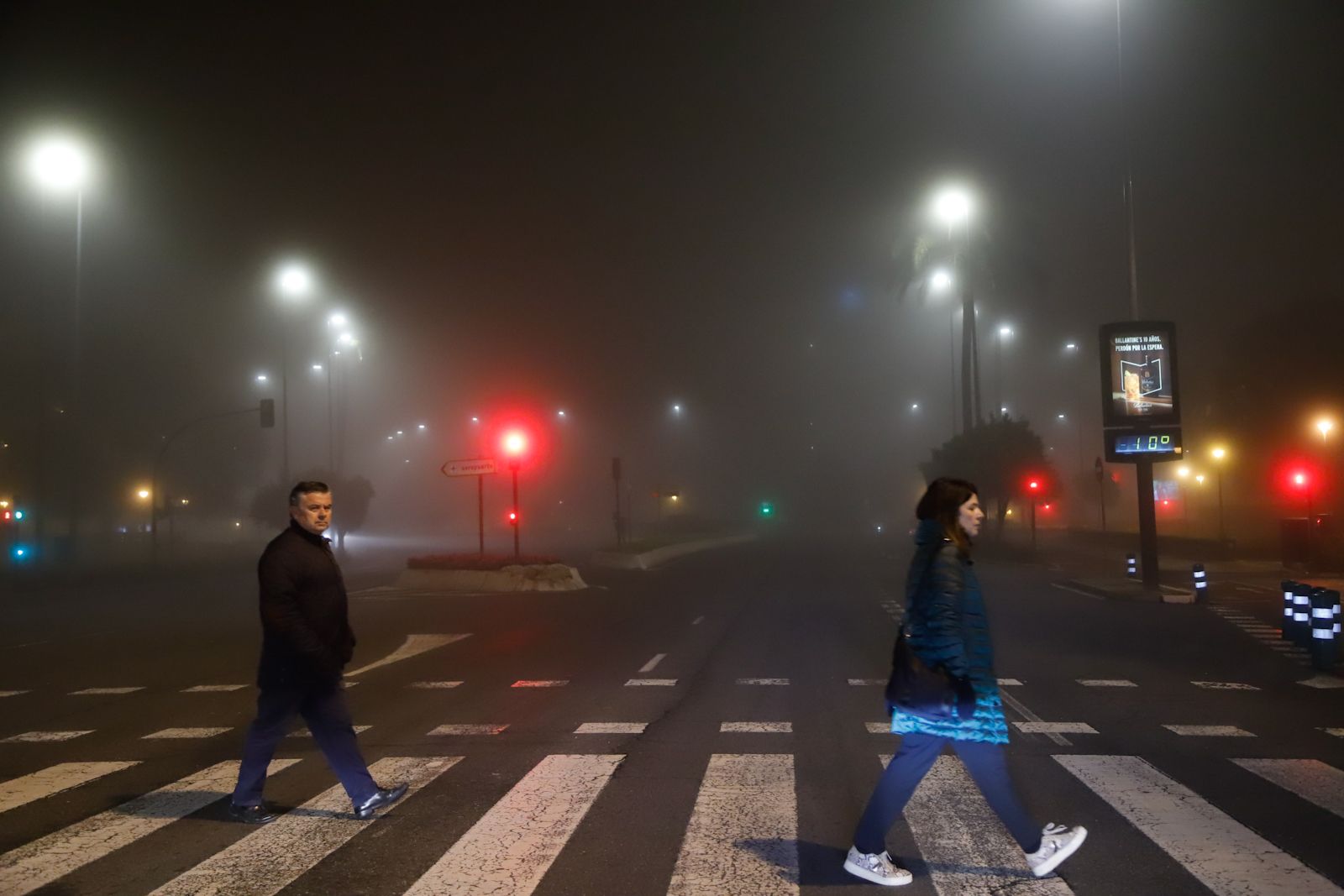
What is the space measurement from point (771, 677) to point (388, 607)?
14679 mm

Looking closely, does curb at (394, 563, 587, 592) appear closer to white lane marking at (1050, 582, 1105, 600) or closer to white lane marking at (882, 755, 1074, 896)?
white lane marking at (1050, 582, 1105, 600)

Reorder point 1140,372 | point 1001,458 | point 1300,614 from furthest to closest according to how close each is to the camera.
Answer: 1. point 1001,458
2. point 1140,372
3. point 1300,614

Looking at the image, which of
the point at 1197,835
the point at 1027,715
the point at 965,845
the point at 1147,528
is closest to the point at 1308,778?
the point at 1197,835

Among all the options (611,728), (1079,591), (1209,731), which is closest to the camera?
(1209,731)

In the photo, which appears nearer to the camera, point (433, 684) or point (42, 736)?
point (42, 736)

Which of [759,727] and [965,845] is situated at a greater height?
[965,845]

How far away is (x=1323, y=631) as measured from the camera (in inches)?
504

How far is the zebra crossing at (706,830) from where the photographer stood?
530 centimetres

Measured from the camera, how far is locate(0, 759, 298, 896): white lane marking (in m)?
A: 5.61

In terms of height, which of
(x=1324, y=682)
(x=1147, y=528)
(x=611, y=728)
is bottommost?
(x=1324, y=682)

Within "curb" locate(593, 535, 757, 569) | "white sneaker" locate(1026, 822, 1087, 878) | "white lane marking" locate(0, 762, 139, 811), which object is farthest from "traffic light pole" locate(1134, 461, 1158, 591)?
"white lane marking" locate(0, 762, 139, 811)

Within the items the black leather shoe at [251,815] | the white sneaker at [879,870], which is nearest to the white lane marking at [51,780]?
the black leather shoe at [251,815]

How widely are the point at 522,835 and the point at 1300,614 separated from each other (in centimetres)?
1310

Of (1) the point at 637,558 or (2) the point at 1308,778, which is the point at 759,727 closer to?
(2) the point at 1308,778
